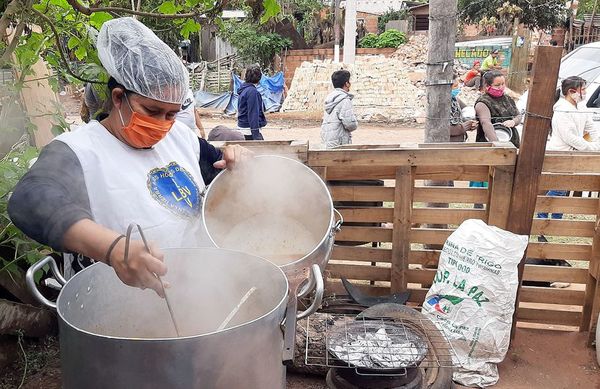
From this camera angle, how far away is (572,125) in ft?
19.9

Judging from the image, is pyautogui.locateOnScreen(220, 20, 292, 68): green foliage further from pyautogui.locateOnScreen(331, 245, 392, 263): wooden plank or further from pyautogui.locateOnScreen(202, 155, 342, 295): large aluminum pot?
pyautogui.locateOnScreen(202, 155, 342, 295): large aluminum pot

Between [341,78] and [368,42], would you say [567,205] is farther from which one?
[368,42]

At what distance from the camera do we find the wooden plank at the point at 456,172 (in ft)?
12.3

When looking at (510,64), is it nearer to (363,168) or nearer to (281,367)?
(363,168)

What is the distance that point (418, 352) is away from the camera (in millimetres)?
3141

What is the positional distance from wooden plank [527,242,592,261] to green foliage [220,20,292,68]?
804 inches

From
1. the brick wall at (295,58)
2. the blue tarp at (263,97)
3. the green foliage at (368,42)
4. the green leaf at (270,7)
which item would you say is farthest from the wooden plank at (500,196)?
the green foliage at (368,42)

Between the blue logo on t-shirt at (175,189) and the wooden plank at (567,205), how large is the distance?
274cm

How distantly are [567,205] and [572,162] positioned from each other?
0.35m

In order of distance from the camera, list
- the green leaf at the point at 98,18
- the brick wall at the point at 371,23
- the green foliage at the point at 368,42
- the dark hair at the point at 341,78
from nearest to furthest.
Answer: the green leaf at the point at 98,18 → the dark hair at the point at 341,78 → the green foliage at the point at 368,42 → the brick wall at the point at 371,23

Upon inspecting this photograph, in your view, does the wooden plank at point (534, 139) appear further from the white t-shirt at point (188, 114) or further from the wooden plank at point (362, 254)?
the white t-shirt at point (188, 114)

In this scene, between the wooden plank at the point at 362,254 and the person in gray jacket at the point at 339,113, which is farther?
the person in gray jacket at the point at 339,113

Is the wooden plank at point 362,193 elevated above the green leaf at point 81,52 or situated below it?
below

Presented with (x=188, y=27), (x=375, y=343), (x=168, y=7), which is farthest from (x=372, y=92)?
(x=168, y=7)
